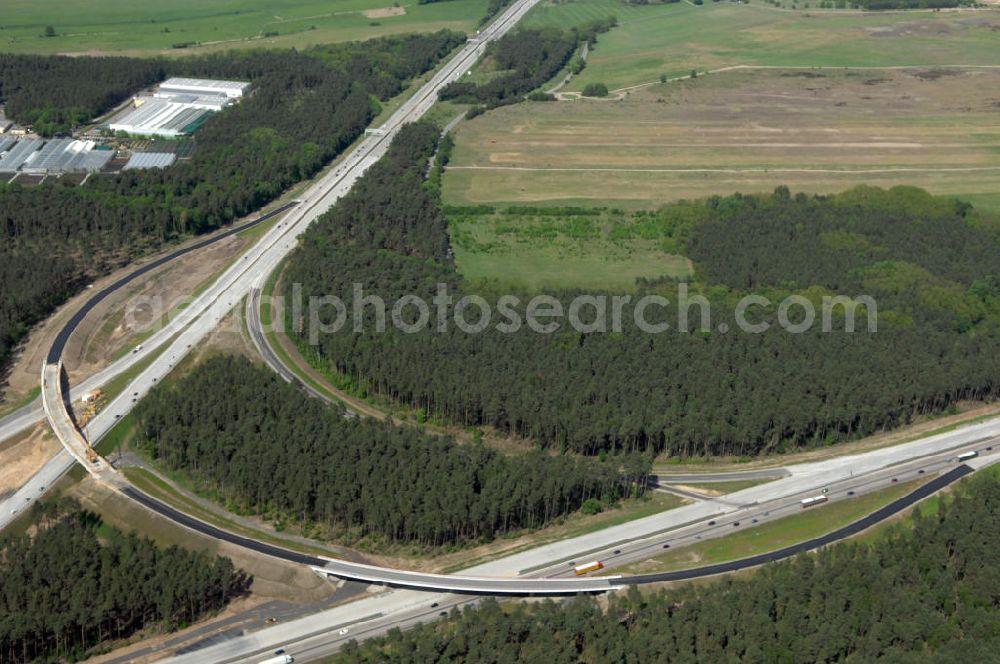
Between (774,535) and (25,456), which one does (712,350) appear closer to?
(774,535)

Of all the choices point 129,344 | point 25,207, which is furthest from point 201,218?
point 129,344

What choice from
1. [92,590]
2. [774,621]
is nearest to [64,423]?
[92,590]

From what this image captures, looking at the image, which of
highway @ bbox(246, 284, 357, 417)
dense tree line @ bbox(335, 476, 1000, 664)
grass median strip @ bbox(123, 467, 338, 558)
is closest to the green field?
highway @ bbox(246, 284, 357, 417)

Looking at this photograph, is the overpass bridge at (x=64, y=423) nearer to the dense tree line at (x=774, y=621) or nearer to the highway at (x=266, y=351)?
the highway at (x=266, y=351)

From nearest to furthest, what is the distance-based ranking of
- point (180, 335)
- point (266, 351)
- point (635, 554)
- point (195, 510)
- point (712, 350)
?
point (635, 554), point (195, 510), point (712, 350), point (266, 351), point (180, 335)

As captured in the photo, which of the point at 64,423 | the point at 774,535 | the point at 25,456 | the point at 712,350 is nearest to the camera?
the point at 774,535

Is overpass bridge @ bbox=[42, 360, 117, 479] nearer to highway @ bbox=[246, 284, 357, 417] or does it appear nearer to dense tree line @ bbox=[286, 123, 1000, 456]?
highway @ bbox=[246, 284, 357, 417]
